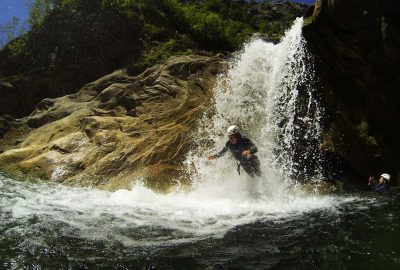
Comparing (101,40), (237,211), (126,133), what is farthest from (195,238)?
(101,40)

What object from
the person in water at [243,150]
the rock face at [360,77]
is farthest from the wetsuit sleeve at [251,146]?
the rock face at [360,77]

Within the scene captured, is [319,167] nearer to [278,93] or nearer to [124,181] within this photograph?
[278,93]

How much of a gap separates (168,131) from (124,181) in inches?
111

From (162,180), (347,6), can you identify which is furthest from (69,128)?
(347,6)

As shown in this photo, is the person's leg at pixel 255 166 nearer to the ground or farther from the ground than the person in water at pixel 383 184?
farther from the ground

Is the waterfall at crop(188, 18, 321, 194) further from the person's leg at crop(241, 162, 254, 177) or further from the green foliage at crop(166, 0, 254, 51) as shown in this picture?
the green foliage at crop(166, 0, 254, 51)

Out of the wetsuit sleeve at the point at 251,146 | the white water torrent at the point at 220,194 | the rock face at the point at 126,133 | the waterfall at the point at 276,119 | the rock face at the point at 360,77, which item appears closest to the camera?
→ the white water torrent at the point at 220,194

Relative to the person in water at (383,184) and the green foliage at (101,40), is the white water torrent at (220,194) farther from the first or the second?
the green foliage at (101,40)

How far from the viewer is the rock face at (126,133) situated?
1556cm

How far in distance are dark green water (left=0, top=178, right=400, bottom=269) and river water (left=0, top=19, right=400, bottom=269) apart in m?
0.02

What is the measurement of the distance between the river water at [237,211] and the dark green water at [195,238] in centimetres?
2

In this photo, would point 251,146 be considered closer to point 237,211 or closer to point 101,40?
point 237,211

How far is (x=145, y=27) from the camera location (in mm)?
30359

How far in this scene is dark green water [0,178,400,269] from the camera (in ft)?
22.5
